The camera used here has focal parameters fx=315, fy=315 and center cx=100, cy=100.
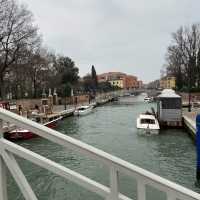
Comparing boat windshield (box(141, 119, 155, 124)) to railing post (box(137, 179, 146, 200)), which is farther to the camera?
boat windshield (box(141, 119, 155, 124))

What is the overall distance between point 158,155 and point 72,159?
15.8 ft

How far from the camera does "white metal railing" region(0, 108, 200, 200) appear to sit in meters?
2.01

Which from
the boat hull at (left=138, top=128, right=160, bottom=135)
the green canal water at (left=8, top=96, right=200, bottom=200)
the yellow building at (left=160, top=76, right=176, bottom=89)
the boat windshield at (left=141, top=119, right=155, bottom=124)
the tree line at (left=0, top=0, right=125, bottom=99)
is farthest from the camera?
the yellow building at (left=160, top=76, right=176, bottom=89)

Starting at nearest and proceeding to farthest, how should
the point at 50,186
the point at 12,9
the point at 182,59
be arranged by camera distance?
1. the point at 50,186
2. the point at 12,9
3. the point at 182,59

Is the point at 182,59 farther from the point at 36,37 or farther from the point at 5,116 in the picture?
the point at 5,116

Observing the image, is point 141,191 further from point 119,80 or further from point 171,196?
point 119,80

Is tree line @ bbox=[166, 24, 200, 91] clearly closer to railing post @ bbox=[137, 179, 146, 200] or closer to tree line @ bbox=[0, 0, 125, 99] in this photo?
tree line @ bbox=[0, 0, 125, 99]

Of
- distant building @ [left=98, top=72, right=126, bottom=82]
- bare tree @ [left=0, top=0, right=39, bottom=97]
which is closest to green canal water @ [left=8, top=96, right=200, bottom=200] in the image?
bare tree @ [left=0, top=0, right=39, bottom=97]

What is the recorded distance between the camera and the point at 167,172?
527 inches

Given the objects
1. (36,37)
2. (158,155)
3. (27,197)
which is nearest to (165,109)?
(158,155)

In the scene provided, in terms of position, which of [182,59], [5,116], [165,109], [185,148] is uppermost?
[182,59]

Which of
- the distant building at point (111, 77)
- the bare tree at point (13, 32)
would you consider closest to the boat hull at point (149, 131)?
the bare tree at point (13, 32)

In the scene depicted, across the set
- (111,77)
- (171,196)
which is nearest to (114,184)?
(171,196)

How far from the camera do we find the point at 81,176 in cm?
210
